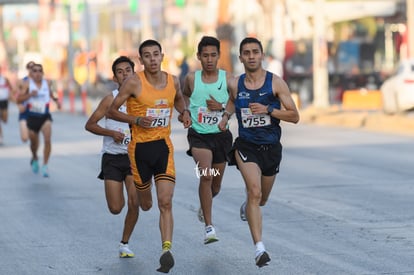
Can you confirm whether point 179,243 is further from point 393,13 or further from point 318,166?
point 393,13

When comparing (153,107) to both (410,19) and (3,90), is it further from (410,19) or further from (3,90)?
(410,19)

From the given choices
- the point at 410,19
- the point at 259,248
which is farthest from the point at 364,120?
the point at 259,248

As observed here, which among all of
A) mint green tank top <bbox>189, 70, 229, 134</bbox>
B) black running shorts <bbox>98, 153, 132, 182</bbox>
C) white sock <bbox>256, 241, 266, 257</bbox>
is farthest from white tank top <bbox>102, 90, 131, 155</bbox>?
white sock <bbox>256, 241, 266, 257</bbox>

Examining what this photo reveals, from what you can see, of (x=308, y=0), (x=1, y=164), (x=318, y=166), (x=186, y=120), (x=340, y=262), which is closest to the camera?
(x=340, y=262)

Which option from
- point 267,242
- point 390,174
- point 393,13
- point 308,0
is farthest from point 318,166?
point 308,0

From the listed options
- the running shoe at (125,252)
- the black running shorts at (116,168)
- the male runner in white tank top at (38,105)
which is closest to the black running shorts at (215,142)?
the black running shorts at (116,168)

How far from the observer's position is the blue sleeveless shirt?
35.4ft

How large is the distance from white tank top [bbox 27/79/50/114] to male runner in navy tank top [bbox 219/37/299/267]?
998 cm

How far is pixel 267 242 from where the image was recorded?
39.2 feet

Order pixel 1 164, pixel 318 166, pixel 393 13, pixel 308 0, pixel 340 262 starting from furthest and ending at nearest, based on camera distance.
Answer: pixel 308 0, pixel 393 13, pixel 1 164, pixel 318 166, pixel 340 262

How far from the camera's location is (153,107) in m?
10.6

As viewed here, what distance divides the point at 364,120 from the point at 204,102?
20.4 meters

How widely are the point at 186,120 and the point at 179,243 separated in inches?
50.6

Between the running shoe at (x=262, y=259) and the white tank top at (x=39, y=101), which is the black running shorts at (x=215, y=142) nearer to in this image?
the running shoe at (x=262, y=259)
